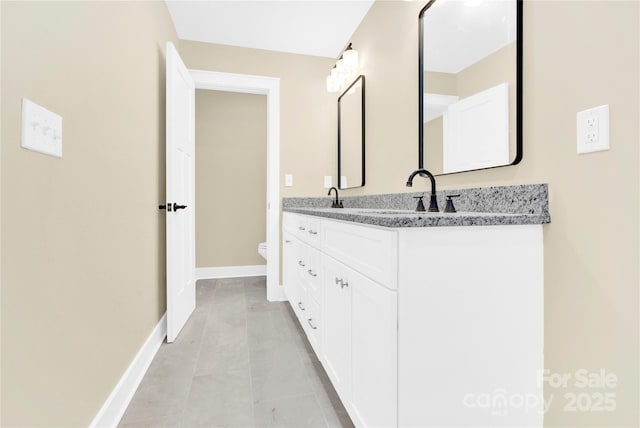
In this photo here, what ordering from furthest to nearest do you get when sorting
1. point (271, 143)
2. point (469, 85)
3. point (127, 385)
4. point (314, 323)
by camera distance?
point (271, 143) < point (314, 323) < point (127, 385) < point (469, 85)

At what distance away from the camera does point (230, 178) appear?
12.9 ft

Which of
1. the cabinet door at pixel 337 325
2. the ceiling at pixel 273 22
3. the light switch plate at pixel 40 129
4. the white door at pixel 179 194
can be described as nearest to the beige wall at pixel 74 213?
the light switch plate at pixel 40 129

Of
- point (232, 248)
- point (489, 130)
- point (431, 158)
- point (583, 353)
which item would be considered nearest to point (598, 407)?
point (583, 353)

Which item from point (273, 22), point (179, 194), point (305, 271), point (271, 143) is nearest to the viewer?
point (305, 271)

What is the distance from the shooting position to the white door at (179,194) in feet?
6.61

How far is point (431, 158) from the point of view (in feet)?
5.22

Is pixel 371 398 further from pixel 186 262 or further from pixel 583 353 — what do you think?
pixel 186 262

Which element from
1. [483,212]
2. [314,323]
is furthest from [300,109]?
[483,212]

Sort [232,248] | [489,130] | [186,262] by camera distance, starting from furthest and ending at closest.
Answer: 1. [232,248]
2. [186,262]
3. [489,130]

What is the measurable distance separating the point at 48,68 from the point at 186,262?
173cm

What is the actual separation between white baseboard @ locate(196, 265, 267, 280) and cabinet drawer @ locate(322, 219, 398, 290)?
2.75 meters

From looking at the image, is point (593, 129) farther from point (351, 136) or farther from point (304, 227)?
point (351, 136)

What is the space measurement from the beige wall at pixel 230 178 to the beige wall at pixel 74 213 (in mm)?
2071

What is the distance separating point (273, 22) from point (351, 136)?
3.58 feet
